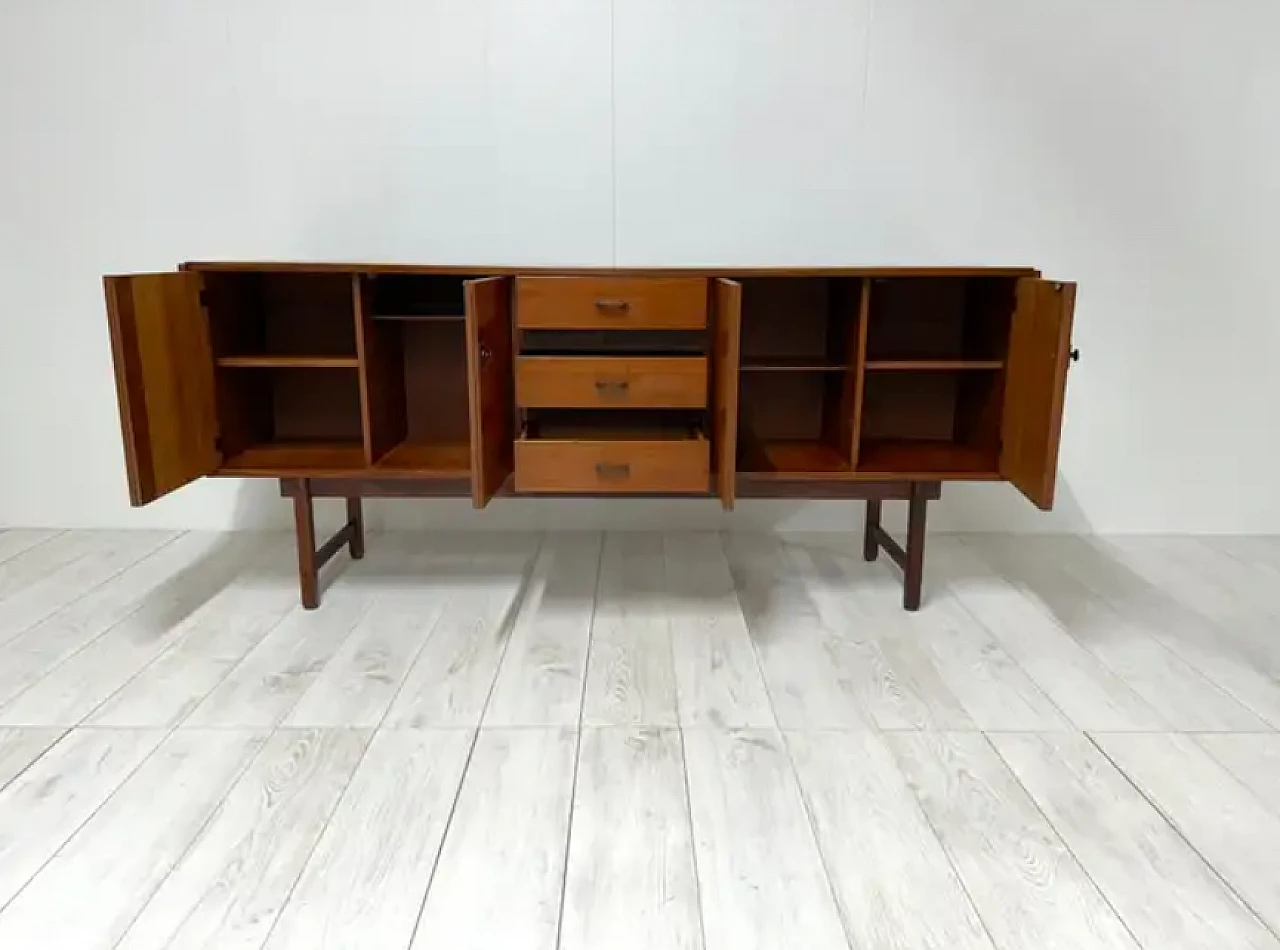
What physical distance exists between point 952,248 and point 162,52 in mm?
2059

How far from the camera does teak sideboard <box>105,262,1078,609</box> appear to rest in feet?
5.50

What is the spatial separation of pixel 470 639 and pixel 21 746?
0.77 metres

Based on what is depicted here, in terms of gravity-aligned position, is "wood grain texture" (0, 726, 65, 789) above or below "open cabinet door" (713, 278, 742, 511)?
below

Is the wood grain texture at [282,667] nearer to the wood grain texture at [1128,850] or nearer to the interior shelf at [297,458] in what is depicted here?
the interior shelf at [297,458]

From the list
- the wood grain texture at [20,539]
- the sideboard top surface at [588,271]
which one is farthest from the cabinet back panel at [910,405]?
the wood grain texture at [20,539]

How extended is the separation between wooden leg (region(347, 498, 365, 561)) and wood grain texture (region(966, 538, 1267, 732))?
1641mm

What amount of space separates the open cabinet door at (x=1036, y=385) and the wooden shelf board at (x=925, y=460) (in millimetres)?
61

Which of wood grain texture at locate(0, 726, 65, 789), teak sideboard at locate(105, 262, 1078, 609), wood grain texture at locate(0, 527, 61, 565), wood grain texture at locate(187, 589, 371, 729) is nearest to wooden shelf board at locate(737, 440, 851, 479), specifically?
teak sideboard at locate(105, 262, 1078, 609)

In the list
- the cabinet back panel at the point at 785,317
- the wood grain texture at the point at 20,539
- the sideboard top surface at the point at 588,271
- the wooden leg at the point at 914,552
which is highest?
the sideboard top surface at the point at 588,271

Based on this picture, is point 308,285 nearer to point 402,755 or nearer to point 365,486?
point 365,486

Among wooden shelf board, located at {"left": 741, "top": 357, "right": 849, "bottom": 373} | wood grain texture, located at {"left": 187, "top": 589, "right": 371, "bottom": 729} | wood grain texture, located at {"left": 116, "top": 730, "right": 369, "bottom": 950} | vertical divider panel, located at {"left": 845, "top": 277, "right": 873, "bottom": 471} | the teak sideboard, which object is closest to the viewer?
wood grain texture, located at {"left": 116, "top": 730, "right": 369, "bottom": 950}

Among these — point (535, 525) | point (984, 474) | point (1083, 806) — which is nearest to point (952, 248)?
point (984, 474)

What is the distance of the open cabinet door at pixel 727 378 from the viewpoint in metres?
1.58

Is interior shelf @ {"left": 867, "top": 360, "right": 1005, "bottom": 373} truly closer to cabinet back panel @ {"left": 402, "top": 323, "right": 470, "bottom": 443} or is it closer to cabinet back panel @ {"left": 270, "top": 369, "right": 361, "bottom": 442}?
cabinet back panel @ {"left": 402, "top": 323, "right": 470, "bottom": 443}
